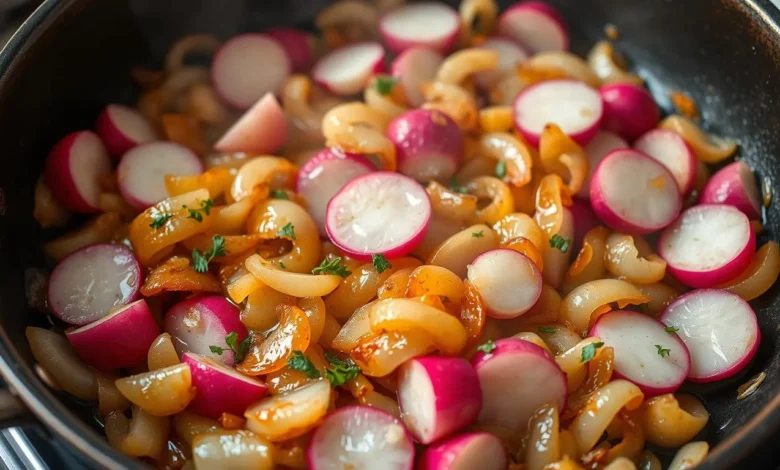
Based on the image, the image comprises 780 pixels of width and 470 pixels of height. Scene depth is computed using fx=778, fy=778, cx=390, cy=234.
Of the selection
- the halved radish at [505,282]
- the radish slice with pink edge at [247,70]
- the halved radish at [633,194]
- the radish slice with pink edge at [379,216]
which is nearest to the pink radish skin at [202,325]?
the radish slice with pink edge at [379,216]

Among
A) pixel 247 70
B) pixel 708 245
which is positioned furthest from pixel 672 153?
pixel 247 70

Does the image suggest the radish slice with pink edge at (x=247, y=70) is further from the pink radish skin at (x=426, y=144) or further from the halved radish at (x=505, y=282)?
the halved radish at (x=505, y=282)

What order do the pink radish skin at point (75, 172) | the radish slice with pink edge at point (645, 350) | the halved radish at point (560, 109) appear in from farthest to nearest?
the halved radish at point (560, 109)
the pink radish skin at point (75, 172)
the radish slice with pink edge at point (645, 350)

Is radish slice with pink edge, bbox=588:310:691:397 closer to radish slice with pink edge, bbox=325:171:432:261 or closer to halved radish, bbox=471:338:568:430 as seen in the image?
halved radish, bbox=471:338:568:430

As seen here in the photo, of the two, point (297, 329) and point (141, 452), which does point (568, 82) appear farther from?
point (141, 452)

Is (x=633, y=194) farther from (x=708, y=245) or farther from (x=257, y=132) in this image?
(x=257, y=132)

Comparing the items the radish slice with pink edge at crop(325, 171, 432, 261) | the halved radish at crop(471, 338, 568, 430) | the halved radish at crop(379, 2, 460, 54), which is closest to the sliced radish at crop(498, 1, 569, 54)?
the halved radish at crop(379, 2, 460, 54)
